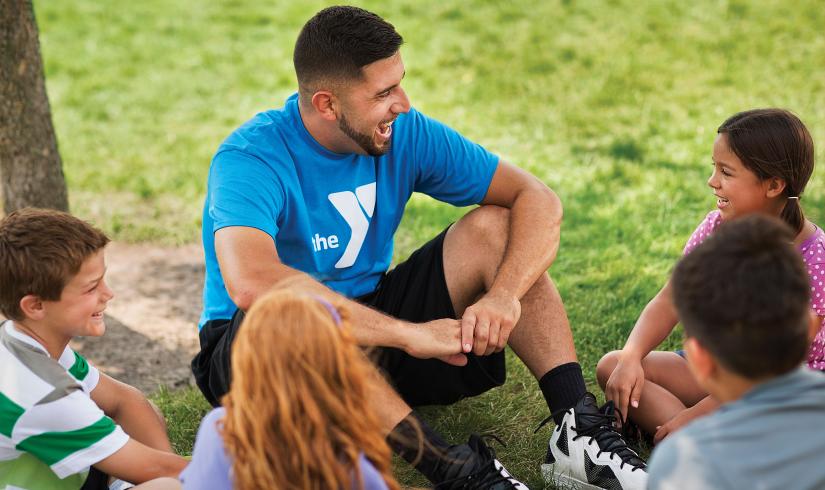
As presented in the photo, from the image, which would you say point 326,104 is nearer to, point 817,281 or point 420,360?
point 420,360

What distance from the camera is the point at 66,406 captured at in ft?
8.14

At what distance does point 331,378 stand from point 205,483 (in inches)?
16.5

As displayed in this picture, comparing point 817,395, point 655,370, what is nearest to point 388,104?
point 655,370

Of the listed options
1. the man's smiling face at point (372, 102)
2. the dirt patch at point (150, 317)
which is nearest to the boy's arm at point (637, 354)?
the man's smiling face at point (372, 102)

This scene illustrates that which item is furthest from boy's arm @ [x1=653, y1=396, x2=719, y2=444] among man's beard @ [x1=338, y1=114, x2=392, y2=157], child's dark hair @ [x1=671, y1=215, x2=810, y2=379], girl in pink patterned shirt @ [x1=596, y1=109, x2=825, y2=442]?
man's beard @ [x1=338, y1=114, x2=392, y2=157]

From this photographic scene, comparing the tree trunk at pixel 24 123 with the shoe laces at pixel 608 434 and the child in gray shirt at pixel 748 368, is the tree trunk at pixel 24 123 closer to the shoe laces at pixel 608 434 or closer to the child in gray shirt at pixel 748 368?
the shoe laces at pixel 608 434

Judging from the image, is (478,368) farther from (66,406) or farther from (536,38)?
(536,38)

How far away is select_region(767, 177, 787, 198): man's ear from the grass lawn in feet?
3.99

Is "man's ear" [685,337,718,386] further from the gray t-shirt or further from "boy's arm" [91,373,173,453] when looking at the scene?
"boy's arm" [91,373,173,453]

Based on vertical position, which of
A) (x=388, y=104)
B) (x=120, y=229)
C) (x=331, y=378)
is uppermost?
(x=388, y=104)

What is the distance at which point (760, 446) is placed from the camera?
1.76 metres

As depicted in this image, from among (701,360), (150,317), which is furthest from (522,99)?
(701,360)

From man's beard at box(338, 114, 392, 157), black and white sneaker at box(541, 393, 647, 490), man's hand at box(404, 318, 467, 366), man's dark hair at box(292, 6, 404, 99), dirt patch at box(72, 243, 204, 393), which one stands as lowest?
dirt patch at box(72, 243, 204, 393)

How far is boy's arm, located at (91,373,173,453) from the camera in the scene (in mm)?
3076
